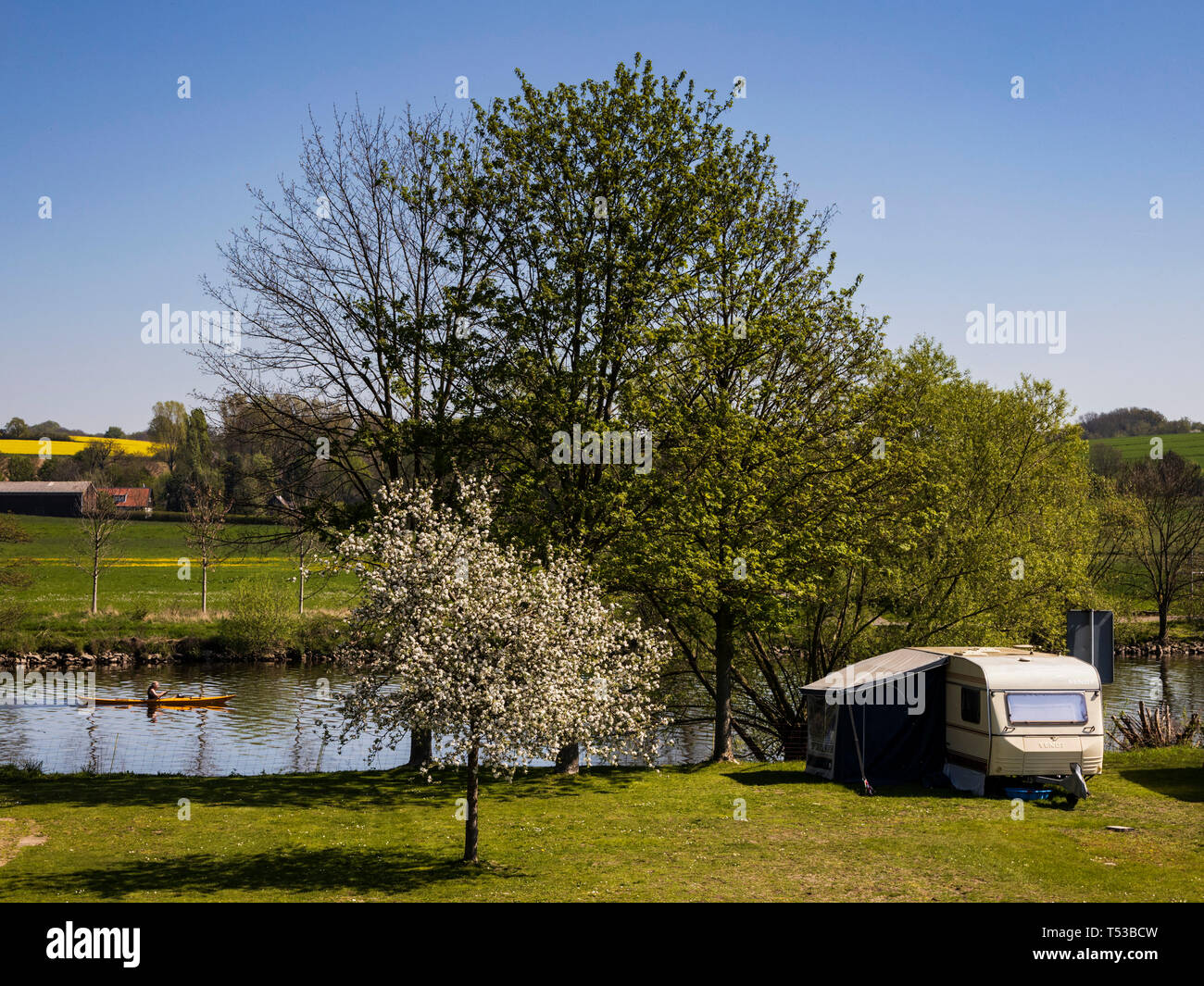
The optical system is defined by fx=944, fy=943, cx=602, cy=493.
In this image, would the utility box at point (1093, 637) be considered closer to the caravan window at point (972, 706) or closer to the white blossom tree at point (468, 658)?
the caravan window at point (972, 706)

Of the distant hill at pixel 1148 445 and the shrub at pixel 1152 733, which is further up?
the distant hill at pixel 1148 445

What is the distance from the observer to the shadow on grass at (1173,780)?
858 inches

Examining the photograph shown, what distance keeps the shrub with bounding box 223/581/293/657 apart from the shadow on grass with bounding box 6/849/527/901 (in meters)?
42.2

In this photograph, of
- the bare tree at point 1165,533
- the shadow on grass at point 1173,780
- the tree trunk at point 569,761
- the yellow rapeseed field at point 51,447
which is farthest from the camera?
the yellow rapeseed field at point 51,447

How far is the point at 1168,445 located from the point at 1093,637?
124803mm

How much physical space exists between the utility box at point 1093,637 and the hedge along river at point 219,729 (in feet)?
28.0

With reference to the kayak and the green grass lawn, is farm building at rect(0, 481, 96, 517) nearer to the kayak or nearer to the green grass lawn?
the kayak

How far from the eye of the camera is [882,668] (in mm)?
23562

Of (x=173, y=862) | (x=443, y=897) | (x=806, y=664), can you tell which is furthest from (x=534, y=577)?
(x=806, y=664)

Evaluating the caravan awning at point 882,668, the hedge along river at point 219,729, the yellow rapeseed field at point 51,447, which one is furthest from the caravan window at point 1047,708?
the yellow rapeseed field at point 51,447

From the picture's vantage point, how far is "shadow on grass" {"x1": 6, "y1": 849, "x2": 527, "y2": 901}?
48.9ft

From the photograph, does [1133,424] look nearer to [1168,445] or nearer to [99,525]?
[1168,445]

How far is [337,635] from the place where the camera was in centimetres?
6078

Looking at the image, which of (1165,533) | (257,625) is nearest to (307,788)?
(257,625)
